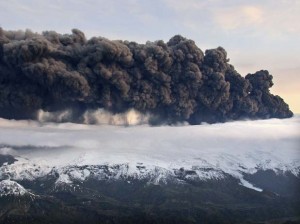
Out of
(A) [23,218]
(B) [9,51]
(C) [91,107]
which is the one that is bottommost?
(A) [23,218]

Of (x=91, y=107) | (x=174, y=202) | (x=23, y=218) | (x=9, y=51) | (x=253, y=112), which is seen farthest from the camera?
(x=174, y=202)

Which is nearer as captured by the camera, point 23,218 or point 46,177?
point 23,218

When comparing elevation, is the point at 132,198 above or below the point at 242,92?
below

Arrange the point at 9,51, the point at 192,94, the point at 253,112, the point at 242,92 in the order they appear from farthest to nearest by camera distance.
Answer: the point at 253,112, the point at 242,92, the point at 192,94, the point at 9,51

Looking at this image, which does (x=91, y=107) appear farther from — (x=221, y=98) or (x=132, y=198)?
(x=132, y=198)

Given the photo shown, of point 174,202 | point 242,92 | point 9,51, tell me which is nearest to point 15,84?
point 9,51

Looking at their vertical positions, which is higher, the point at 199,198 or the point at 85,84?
the point at 85,84

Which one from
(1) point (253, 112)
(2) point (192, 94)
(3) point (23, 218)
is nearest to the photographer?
(2) point (192, 94)

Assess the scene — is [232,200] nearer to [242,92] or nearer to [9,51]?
[242,92]

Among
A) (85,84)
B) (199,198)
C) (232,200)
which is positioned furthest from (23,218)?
(85,84)
